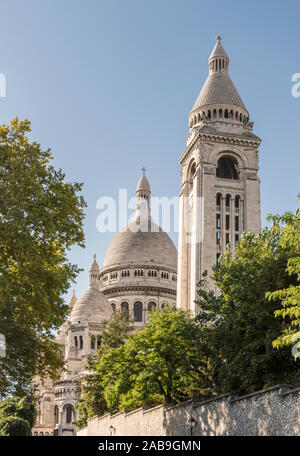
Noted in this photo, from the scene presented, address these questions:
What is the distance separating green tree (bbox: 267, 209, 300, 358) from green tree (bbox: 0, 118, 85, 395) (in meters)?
8.50

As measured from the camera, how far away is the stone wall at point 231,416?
2008cm

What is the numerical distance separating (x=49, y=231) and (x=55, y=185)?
2553mm

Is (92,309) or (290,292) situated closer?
(290,292)

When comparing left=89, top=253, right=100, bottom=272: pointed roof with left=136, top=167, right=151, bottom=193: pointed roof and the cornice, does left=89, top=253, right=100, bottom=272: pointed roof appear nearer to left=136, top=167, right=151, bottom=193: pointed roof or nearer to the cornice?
left=136, top=167, right=151, bottom=193: pointed roof

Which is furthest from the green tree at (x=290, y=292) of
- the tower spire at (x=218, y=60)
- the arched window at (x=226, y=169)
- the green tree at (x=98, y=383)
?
the tower spire at (x=218, y=60)

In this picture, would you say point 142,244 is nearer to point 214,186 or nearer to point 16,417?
point 214,186

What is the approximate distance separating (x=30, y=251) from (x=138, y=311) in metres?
79.6

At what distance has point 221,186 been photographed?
242 feet

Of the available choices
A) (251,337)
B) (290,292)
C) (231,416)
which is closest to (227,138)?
(251,337)

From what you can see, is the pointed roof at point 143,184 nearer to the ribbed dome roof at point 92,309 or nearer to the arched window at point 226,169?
the ribbed dome roof at point 92,309

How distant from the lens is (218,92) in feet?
258

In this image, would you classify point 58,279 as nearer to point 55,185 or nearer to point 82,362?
point 55,185
